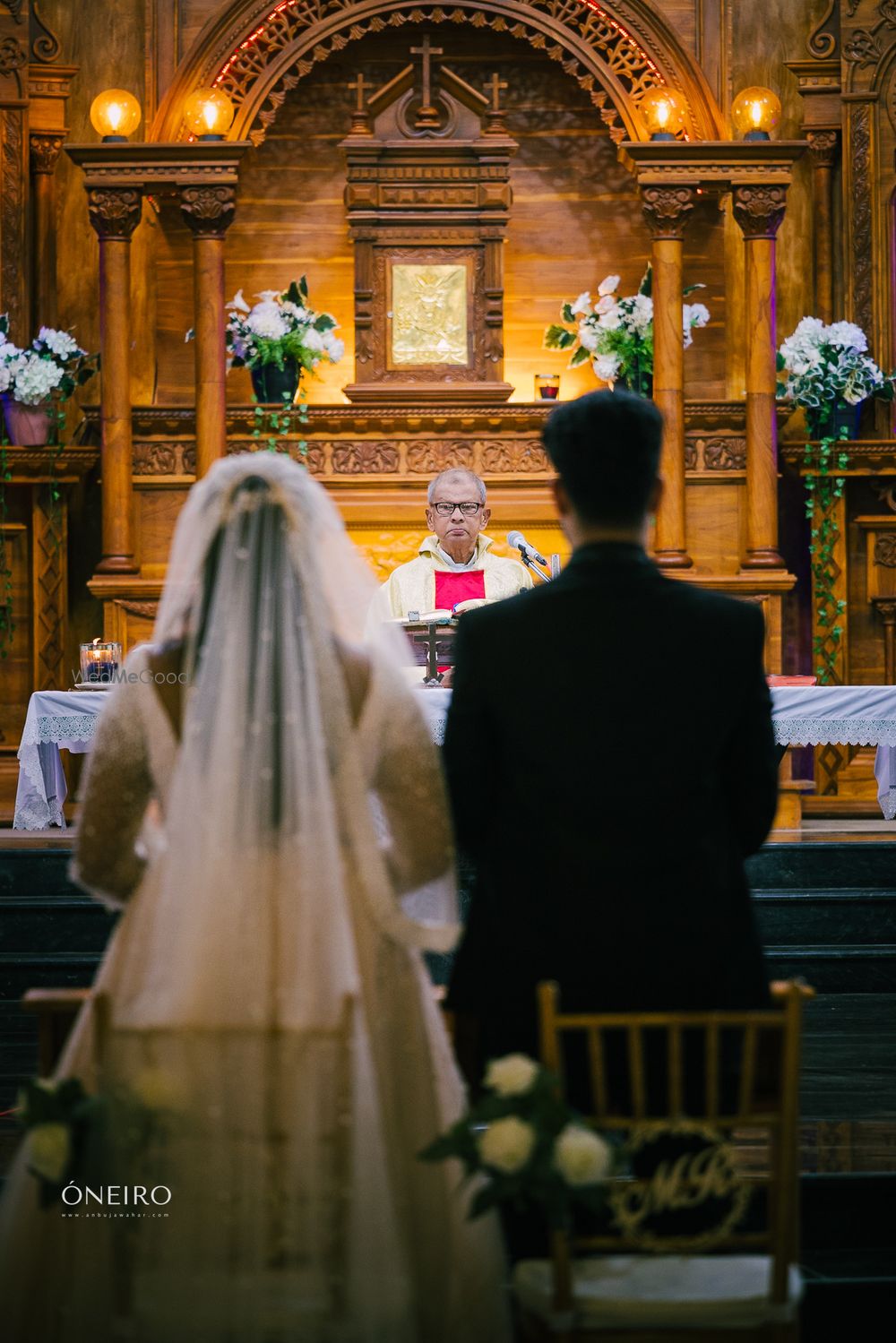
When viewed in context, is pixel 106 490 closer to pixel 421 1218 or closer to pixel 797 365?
pixel 797 365

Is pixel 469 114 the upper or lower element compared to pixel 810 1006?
upper

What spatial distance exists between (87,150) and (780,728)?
4.61m


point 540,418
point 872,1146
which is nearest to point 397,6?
point 540,418

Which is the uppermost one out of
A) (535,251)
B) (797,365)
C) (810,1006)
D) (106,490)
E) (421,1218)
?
(535,251)

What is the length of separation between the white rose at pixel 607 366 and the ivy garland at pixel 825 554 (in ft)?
3.59

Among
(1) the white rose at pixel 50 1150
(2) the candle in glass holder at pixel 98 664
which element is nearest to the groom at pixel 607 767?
(1) the white rose at pixel 50 1150

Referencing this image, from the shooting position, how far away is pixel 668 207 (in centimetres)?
909

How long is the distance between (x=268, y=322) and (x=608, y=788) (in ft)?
22.2

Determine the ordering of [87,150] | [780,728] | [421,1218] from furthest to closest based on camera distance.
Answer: [87,150] → [780,728] → [421,1218]

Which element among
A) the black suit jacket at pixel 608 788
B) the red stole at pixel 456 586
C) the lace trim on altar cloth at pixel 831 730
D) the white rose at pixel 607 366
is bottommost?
the lace trim on altar cloth at pixel 831 730

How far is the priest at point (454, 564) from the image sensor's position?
26.3 ft

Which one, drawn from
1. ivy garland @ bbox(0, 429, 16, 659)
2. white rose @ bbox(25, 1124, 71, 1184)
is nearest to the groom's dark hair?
white rose @ bbox(25, 1124, 71, 1184)

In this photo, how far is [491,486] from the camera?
9.62 metres

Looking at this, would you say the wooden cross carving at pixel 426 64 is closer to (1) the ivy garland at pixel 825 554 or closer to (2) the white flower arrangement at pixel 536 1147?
(1) the ivy garland at pixel 825 554
